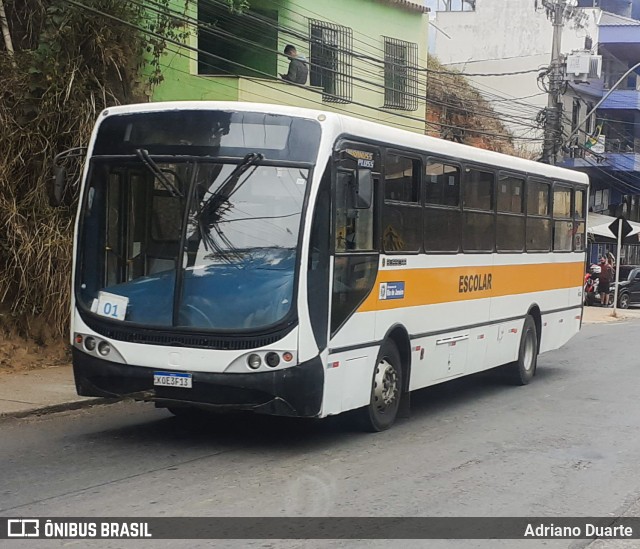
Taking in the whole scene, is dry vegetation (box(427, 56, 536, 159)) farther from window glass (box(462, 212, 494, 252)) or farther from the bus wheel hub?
the bus wheel hub

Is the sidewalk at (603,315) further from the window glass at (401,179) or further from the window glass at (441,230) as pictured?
the window glass at (401,179)

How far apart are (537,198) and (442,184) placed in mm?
3692

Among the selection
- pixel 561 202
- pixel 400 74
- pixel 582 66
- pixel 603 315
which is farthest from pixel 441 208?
pixel 582 66

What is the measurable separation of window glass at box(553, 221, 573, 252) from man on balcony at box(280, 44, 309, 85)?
6.85 m

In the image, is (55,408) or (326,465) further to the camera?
(55,408)

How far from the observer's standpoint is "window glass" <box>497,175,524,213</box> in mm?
12906

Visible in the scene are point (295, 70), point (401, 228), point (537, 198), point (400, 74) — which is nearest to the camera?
point (401, 228)

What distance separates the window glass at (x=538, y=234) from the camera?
14078mm

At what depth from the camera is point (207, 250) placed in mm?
8586

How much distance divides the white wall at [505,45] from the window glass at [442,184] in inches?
1230

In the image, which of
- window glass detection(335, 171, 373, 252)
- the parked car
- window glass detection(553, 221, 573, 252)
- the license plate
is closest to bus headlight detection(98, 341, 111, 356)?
the license plate

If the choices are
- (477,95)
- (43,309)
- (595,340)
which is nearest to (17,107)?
(43,309)

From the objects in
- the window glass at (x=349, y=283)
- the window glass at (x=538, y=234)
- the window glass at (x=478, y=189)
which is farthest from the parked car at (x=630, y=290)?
the window glass at (x=349, y=283)

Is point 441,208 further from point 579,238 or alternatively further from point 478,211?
point 579,238
